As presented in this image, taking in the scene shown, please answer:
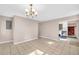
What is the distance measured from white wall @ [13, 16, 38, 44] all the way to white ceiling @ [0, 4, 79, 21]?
0.31 ft

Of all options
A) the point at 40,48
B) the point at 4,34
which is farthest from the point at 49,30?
the point at 4,34

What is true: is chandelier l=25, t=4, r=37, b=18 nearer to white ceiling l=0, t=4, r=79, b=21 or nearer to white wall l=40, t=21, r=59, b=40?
white ceiling l=0, t=4, r=79, b=21

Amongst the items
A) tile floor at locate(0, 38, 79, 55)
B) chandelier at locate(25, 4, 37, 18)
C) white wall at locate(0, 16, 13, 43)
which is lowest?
tile floor at locate(0, 38, 79, 55)

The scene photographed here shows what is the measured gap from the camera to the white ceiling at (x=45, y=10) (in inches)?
54.5

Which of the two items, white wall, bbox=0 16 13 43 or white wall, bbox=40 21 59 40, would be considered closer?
white wall, bbox=0 16 13 43

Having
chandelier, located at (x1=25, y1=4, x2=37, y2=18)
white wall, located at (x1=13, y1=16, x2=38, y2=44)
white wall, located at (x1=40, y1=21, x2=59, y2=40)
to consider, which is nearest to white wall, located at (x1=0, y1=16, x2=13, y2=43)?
white wall, located at (x1=13, y1=16, x2=38, y2=44)

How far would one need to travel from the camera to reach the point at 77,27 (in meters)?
1.51

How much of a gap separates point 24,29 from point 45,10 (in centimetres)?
47

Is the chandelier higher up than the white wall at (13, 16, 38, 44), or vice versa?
the chandelier

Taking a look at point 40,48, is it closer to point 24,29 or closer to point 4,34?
point 24,29

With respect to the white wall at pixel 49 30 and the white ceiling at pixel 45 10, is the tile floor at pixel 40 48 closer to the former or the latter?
the white wall at pixel 49 30

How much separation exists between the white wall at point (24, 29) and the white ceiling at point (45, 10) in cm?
10

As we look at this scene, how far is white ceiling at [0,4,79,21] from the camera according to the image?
1384mm

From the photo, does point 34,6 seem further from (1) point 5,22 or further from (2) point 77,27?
(2) point 77,27
